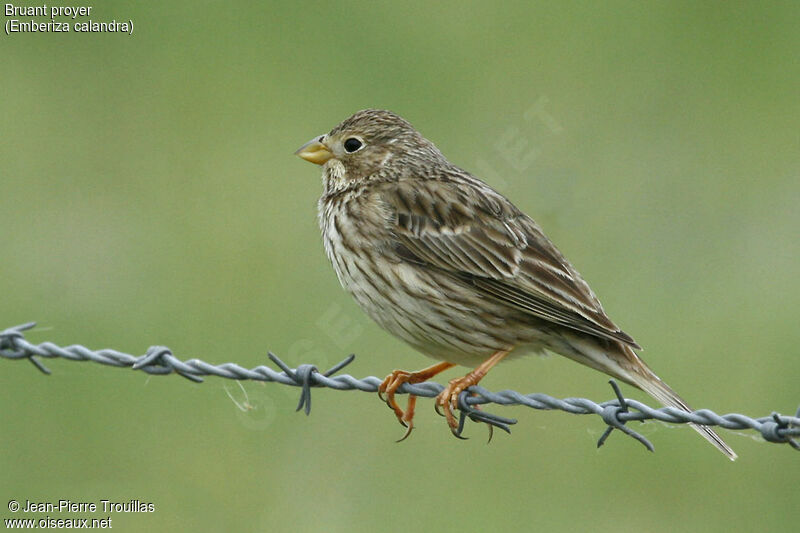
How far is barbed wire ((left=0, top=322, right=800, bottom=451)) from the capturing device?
15.8 ft

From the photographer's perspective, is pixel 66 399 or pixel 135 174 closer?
pixel 66 399

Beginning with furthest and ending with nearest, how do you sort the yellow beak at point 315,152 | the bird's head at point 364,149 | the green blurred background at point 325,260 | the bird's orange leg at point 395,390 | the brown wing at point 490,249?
the green blurred background at point 325,260
the yellow beak at point 315,152
the bird's head at point 364,149
the bird's orange leg at point 395,390
the brown wing at point 490,249

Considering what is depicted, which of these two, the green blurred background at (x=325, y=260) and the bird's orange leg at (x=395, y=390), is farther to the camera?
the green blurred background at (x=325, y=260)

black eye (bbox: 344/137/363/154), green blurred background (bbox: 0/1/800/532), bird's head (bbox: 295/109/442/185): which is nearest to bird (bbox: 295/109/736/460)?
bird's head (bbox: 295/109/442/185)

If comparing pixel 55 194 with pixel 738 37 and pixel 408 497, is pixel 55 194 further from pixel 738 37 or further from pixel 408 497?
pixel 738 37

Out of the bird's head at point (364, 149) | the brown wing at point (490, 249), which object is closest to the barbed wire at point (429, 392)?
the brown wing at point (490, 249)

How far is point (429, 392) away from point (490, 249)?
0.97 meters

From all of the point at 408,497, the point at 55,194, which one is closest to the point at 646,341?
the point at 408,497

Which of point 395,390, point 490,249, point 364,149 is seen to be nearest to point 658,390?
point 490,249

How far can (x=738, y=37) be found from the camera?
41.9 ft

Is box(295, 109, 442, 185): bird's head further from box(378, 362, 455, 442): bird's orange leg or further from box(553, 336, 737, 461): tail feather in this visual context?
box(553, 336, 737, 461): tail feather

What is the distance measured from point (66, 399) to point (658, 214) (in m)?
4.74

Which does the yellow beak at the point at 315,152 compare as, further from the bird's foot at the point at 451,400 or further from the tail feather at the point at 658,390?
the tail feather at the point at 658,390

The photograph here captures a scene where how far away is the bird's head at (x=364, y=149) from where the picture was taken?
7172 millimetres
